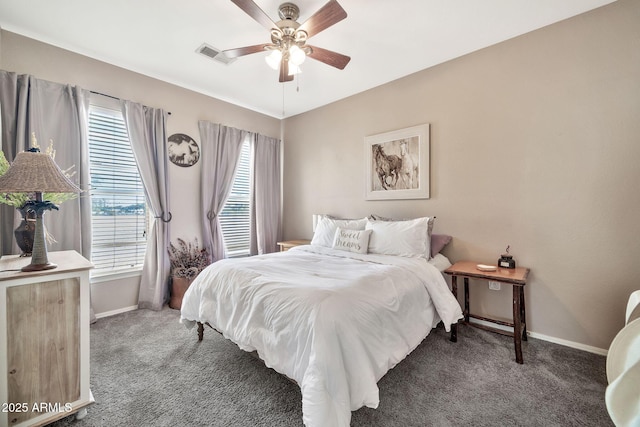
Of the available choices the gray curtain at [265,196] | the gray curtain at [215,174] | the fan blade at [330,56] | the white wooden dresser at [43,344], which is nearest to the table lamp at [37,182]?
the white wooden dresser at [43,344]

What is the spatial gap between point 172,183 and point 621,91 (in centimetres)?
451

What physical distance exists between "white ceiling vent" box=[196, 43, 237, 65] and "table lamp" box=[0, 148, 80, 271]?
1810 millimetres

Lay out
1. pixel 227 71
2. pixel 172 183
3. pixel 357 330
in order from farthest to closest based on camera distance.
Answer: pixel 172 183, pixel 227 71, pixel 357 330

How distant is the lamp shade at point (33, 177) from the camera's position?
133cm

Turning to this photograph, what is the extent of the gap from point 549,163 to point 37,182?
3667mm

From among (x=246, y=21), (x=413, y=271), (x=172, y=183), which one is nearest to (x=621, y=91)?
(x=413, y=271)

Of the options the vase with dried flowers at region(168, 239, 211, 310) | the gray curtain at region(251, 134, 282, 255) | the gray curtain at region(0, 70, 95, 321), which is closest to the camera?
the gray curtain at region(0, 70, 95, 321)

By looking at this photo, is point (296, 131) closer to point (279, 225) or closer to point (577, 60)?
point (279, 225)

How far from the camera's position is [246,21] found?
2.26m

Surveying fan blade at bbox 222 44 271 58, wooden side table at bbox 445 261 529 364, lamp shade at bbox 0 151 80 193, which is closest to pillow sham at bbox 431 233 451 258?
wooden side table at bbox 445 261 529 364

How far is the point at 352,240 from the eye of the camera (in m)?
2.84

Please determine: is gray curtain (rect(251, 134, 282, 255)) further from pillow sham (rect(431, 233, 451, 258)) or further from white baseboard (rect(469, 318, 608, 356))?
white baseboard (rect(469, 318, 608, 356))

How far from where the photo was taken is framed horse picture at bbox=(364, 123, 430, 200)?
3041 millimetres

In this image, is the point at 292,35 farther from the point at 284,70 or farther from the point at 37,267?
the point at 37,267
